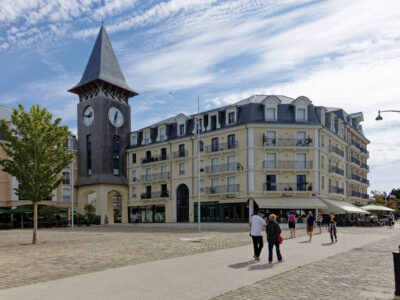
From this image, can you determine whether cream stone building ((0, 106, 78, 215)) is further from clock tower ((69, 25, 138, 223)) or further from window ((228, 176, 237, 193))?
window ((228, 176, 237, 193))

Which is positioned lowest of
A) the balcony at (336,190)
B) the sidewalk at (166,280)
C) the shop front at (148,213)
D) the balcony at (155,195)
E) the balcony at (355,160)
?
the shop front at (148,213)

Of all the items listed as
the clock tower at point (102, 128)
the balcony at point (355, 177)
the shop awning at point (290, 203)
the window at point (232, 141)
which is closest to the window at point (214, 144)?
the window at point (232, 141)

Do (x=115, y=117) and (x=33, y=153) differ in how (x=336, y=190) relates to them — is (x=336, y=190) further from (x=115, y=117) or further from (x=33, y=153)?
(x=33, y=153)

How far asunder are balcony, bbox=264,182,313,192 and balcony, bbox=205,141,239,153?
520 centimetres

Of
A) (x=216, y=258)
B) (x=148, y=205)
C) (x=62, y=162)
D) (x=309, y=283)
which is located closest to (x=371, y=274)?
(x=309, y=283)

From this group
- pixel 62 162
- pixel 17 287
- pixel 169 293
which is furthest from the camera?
pixel 62 162

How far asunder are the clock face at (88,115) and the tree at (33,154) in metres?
28.7

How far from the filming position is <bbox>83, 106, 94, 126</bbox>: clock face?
48.2 m

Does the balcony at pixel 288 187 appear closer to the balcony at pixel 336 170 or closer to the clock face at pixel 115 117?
the balcony at pixel 336 170

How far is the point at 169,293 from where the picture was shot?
7.16m

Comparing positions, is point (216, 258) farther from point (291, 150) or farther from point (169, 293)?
point (291, 150)

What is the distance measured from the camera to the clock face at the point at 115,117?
48.2 m

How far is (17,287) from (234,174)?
32211 mm

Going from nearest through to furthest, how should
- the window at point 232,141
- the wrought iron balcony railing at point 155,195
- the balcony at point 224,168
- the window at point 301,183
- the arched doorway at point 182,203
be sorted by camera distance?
the window at point 301,183, the balcony at point 224,168, the window at point 232,141, the arched doorway at point 182,203, the wrought iron balcony railing at point 155,195
